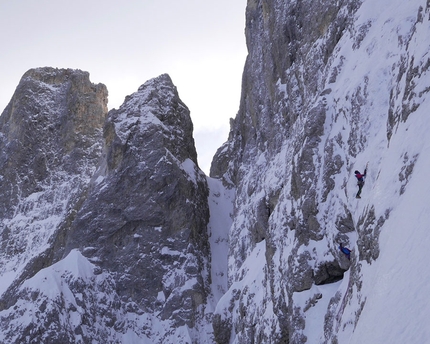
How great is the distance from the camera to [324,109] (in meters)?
32.0

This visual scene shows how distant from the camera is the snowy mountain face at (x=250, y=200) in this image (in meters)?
20.6

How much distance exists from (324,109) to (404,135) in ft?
38.7

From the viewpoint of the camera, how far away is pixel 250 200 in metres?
53.5

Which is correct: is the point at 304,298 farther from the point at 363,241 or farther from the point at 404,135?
the point at 404,135

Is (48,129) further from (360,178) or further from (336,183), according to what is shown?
(360,178)

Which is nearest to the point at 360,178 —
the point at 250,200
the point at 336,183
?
the point at 336,183

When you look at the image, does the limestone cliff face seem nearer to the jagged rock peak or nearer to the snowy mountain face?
the jagged rock peak

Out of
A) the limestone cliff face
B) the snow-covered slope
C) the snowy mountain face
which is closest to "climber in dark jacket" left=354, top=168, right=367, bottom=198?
the snowy mountain face

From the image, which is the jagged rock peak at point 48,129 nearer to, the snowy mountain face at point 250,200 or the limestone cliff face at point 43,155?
the limestone cliff face at point 43,155

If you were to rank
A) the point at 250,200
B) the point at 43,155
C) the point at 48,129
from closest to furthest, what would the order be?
the point at 250,200 < the point at 43,155 < the point at 48,129

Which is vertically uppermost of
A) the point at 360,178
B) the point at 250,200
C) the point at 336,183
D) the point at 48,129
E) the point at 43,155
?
the point at 48,129

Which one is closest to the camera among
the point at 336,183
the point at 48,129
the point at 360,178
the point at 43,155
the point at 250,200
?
the point at 360,178

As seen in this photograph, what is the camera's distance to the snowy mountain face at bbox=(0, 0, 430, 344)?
67.6 feet

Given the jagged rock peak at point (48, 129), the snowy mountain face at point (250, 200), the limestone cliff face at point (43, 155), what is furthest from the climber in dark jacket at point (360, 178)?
the jagged rock peak at point (48, 129)
